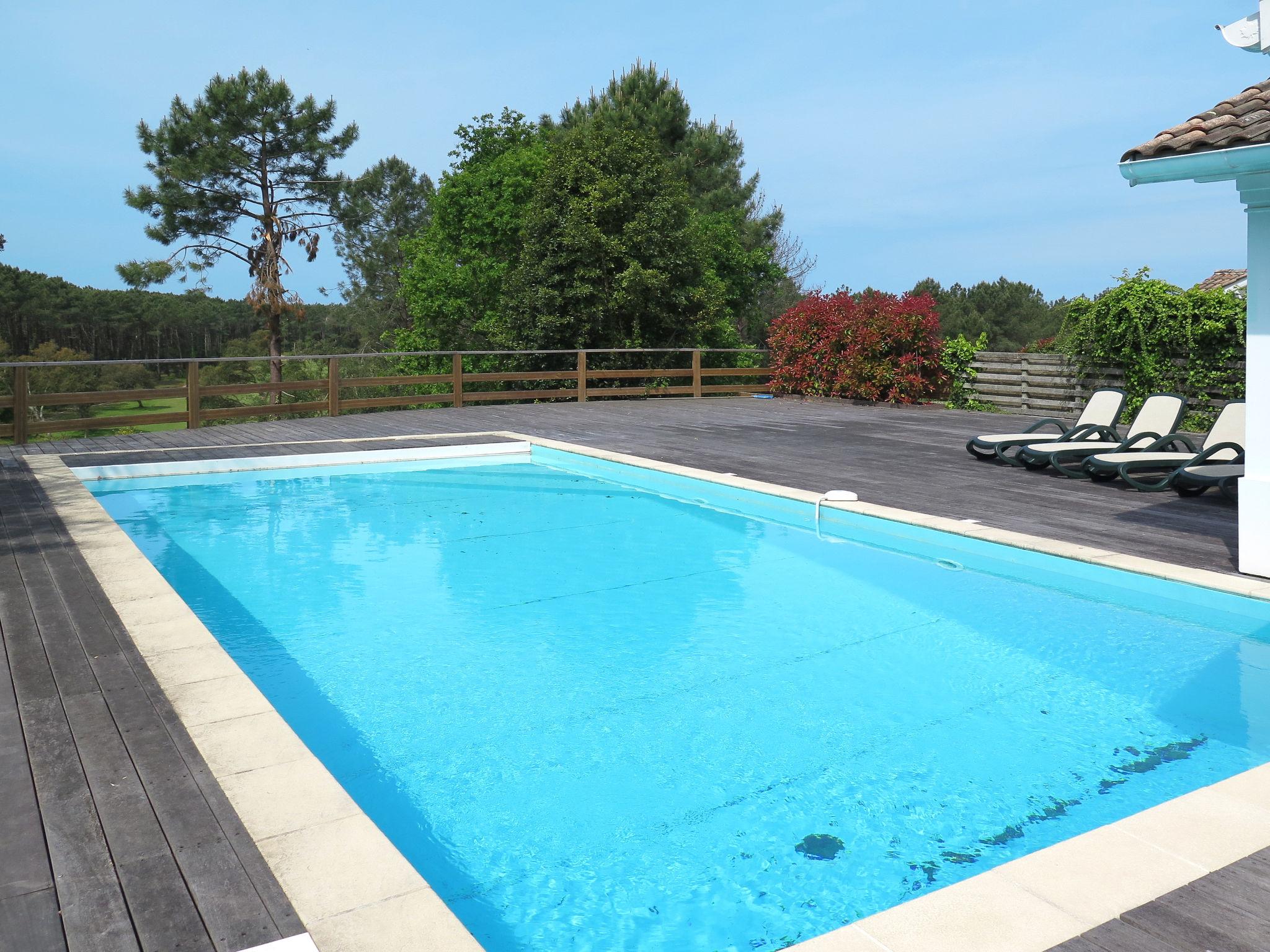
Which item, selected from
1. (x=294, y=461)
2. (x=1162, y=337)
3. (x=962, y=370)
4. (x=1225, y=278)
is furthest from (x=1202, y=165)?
(x=1225, y=278)

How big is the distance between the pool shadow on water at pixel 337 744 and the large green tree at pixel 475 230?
1934cm

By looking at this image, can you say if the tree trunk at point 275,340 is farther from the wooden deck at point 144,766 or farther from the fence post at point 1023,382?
the fence post at point 1023,382

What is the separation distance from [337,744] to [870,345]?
43.5ft

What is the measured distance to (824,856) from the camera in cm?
308

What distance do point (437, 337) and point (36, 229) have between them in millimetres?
16652

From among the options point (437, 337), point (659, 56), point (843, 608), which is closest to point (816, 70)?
point (659, 56)

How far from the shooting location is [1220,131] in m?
4.82

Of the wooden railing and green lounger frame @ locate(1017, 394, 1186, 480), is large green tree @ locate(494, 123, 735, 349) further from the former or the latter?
green lounger frame @ locate(1017, 394, 1186, 480)

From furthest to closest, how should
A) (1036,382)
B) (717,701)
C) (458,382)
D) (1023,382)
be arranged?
1. (458,382)
2. (1023,382)
3. (1036,382)
4. (717,701)

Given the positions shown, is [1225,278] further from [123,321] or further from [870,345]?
[123,321]

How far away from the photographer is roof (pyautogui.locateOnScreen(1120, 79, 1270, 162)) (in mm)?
4652

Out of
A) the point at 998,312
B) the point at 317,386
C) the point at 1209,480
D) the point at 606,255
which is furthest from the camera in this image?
the point at 998,312

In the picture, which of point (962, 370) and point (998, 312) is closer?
point (962, 370)

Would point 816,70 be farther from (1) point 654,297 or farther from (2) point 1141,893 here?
(2) point 1141,893
